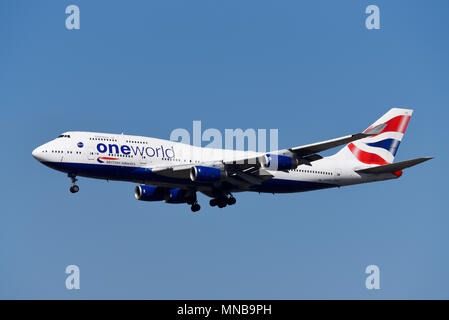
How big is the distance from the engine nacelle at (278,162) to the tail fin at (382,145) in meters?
9.85

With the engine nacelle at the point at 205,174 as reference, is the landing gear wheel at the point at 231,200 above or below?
below

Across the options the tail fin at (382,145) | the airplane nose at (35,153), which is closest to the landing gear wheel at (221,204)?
the tail fin at (382,145)

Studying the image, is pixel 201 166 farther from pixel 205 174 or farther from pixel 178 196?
pixel 178 196

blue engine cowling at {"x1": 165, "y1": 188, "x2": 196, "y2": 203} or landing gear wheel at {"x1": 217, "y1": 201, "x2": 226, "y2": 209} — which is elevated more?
blue engine cowling at {"x1": 165, "y1": 188, "x2": 196, "y2": 203}

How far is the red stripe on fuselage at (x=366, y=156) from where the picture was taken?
63.9 meters

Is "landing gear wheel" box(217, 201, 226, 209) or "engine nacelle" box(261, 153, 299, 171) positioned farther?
"landing gear wheel" box(217, 201, 226, 209)

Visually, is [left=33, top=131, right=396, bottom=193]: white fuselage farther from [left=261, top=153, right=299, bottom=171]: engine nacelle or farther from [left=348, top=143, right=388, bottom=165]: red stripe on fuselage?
[left=348, top=143, right=388, bottom=165]: red stripe on fuselage

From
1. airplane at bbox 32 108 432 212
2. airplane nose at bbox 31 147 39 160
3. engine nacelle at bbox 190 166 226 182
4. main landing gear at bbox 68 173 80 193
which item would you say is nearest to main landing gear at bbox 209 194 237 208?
airplane at bbox 32 108 432 212

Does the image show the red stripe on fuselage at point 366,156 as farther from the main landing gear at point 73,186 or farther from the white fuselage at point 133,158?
the main landing gear at point 73,186

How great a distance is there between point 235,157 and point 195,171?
4908 millimetres

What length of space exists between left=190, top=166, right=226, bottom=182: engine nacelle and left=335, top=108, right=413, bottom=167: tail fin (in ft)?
41.8

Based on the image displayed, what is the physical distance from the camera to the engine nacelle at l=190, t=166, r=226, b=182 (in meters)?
55.5
